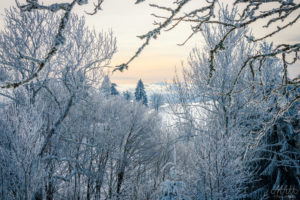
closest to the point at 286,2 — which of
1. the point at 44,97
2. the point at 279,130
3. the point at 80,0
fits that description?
the point at 80,0

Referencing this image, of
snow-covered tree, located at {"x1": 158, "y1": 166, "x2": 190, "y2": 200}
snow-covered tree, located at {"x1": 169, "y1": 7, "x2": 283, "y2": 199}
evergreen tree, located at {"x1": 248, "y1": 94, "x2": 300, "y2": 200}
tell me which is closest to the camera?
snow-covered tree, located at {"x1": 169, "y1": 7, "x2": 283, "y2": 199}

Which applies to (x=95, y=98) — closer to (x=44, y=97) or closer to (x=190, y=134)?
(x=44, y=97)

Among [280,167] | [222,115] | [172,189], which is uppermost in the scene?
[222,115]

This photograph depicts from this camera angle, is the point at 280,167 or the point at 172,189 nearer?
the point at 280,167

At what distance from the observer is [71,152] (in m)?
12.7

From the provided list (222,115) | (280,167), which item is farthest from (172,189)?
(280,167)

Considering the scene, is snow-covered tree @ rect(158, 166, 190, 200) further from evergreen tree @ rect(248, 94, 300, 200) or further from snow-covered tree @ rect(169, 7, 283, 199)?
evergreen tree @ rect(248, 94, 300, 200)

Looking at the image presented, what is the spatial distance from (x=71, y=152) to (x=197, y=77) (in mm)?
9717

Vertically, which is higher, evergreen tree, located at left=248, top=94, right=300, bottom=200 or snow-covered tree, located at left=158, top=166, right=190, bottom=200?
evergreen tree, located at left=248, top=94, right=300, bottom=200

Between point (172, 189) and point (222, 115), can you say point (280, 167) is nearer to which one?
point (222, 115)

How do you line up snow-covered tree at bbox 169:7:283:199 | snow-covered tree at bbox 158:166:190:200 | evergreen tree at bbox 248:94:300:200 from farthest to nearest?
snow-covered tree at bbox 158:166:190:200 → evergreen tree at bbox 248:94:300:200 → snow-covered tree at bbox 169:7:283:199

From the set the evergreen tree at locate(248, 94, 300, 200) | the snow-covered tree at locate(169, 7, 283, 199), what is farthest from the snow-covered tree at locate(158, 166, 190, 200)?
the evergreen tree at locate(248, 94, 300, 200)

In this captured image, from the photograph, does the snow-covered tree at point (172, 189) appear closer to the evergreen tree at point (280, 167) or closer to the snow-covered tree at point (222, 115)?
the snow-covered tree at point (222, 115)

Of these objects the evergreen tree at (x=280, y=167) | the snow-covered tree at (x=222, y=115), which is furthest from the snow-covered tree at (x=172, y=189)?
the evergreen tree at (x=280, y=167)
